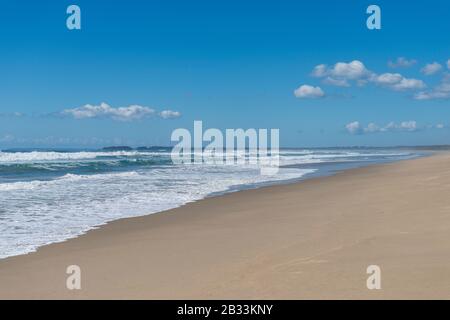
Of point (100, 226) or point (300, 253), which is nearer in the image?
point (300, 253)

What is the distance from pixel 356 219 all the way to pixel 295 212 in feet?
6.29

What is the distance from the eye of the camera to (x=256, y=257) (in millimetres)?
5914

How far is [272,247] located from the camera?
6453mm

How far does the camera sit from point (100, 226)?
8.94 metres

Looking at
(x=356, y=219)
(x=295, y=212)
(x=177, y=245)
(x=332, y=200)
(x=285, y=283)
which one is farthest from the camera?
(x=332, y=200)

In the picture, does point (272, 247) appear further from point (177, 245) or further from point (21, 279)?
point (21, 279)

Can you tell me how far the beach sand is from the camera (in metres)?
4.55

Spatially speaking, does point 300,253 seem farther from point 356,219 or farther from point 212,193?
point 212,193

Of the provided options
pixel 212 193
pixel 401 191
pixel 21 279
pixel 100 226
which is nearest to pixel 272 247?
pixel 21 279

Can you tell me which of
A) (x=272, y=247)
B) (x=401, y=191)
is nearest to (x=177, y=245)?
(x=272, y=247)

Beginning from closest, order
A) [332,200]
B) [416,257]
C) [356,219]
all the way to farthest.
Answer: [416,257] → [356,219] → [332,200]

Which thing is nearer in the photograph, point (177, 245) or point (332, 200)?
point (177, 245)

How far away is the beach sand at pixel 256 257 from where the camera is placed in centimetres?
455
